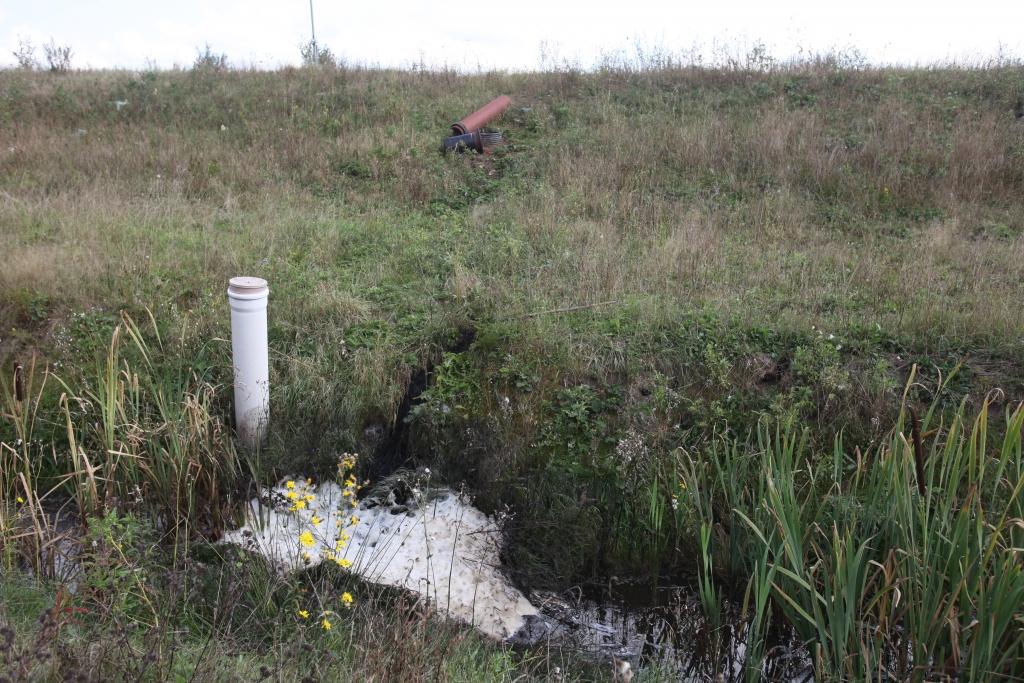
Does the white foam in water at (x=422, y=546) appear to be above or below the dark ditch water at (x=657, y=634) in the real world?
above

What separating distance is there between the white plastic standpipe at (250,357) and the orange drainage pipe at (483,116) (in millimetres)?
7261

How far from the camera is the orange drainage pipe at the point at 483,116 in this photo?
11406mm

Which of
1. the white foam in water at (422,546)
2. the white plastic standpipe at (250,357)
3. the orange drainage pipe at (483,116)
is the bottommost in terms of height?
the white foam in water at (422,546)

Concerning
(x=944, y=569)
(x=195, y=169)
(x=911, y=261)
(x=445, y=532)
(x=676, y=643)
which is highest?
(x=195, y=169)

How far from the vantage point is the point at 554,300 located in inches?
256

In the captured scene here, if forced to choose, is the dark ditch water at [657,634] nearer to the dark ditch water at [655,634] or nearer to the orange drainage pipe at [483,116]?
the dark ditch water at [655,634]

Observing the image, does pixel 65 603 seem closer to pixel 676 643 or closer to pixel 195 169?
pixel 676 643

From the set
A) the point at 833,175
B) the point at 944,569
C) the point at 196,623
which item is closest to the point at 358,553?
the point at 196,623

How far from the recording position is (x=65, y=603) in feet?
9.41

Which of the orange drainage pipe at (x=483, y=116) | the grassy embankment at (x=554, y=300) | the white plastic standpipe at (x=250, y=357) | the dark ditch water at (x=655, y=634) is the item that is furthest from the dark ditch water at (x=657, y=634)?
the orange drainage pipe at (x=483, y=116)

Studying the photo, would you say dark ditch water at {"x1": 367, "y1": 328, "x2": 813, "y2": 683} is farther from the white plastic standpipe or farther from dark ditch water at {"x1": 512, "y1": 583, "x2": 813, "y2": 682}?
the white plastic standpipe

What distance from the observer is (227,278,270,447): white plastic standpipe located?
4555 millimetres

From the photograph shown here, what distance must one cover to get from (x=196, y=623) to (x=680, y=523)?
8.51ft

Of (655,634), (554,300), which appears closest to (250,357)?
(554,300)
